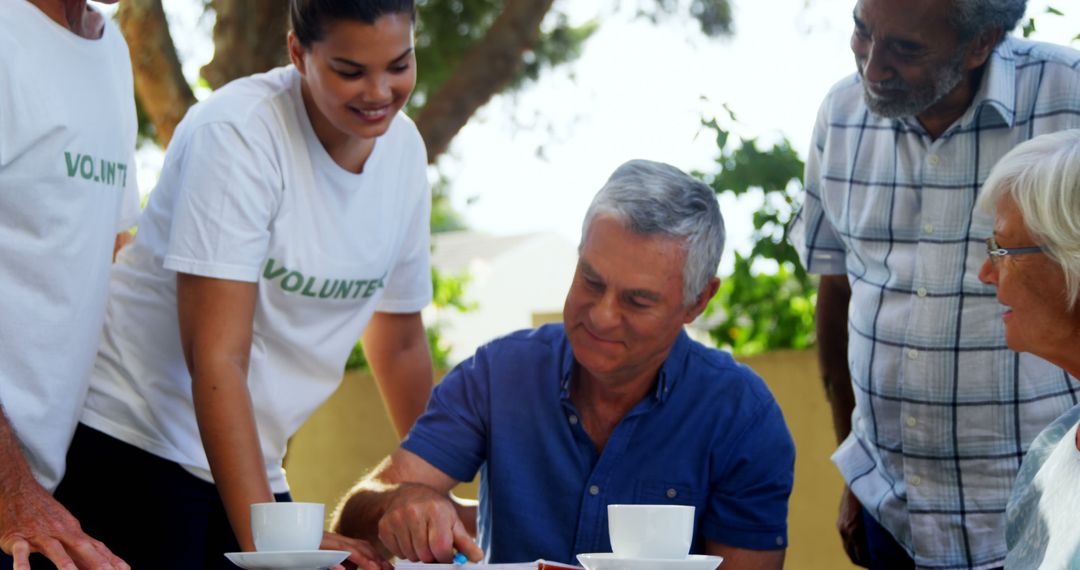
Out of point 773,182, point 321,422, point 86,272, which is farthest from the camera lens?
point 321,422

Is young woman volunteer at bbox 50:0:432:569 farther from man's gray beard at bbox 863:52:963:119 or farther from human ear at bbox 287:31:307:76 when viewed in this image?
man's gray beard at bbox 863:52:963:119

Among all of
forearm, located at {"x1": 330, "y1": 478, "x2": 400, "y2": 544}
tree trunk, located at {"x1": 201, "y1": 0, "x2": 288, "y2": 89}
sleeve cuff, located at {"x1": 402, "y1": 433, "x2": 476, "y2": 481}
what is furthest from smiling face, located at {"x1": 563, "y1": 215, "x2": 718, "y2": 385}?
tree trunk, located at {"x1": 201, "y1": 0, "x2": 288, "y2": 89}

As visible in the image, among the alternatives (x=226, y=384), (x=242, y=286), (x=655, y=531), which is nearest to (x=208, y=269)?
(x=242, y=286)

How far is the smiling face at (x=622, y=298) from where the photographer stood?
2312mm

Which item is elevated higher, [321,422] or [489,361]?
[489,361]

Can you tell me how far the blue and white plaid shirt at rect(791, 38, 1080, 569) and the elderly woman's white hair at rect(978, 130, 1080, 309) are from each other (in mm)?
472

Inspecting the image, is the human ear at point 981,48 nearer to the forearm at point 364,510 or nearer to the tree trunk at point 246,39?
the forearm at point 364,510

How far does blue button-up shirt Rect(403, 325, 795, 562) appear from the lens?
237cm

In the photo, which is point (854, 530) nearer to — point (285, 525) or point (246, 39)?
point (285, 525)

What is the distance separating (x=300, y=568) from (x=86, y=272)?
0.88 meters

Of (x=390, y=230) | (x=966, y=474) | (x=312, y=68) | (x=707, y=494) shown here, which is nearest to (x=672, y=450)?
(x=707, y=494)

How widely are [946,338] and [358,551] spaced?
3.93 feet

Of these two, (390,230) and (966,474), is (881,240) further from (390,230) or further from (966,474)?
(390,230)

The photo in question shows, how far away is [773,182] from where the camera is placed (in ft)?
13.0
